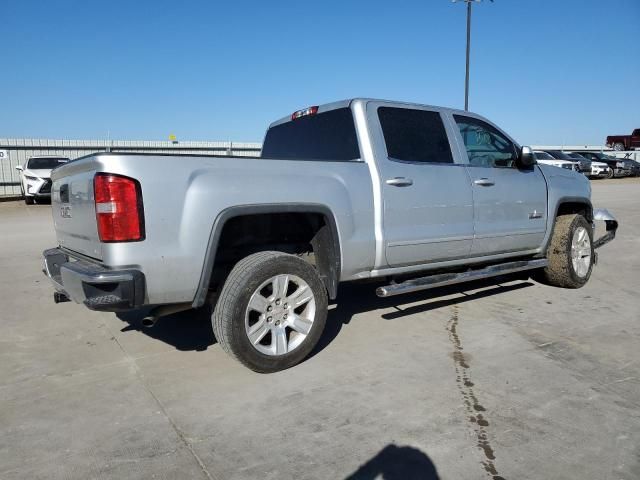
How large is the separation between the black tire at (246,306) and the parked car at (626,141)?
44.7 m

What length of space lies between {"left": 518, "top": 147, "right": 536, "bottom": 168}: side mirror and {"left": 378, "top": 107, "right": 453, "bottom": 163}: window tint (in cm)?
91

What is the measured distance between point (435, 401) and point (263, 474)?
3.89ft

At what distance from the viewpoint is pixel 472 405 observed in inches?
120

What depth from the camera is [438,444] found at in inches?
104

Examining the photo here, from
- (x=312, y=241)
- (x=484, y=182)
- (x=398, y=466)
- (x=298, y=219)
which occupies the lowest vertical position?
(x=398, y=466)

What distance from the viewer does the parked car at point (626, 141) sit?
40.5m

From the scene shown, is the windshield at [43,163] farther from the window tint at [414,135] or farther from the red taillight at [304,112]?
the window tint at [414,135]

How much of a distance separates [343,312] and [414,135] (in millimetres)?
1780

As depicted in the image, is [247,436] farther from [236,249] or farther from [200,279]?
[236,249]

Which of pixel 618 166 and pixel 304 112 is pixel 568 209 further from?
pixel 618 166

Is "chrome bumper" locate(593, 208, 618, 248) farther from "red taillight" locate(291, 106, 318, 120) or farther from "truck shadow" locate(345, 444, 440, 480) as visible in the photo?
"truck shadow" locate(345, 444, 440, 480)

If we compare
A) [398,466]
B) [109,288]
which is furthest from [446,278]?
[109,288]

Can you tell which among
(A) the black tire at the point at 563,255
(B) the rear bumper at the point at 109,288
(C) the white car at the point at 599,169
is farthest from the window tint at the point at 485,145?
(C) the white car at the point at 599,169

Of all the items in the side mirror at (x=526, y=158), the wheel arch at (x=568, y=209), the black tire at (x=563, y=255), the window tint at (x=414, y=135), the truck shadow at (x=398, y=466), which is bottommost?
the truck shadow at (x=398, y=466)
